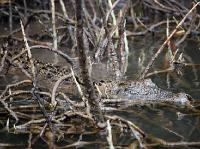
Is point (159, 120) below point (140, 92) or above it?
below

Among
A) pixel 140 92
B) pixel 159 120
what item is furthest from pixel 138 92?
pixel 159 120

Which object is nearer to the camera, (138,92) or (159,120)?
(159,120)

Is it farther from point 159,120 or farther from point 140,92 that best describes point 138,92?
point 159,120

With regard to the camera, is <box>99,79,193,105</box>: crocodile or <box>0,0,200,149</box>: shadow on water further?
<box>99,79,193,105</box>: crocodile

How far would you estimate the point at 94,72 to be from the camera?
4242mm

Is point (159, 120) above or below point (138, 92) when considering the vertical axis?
below

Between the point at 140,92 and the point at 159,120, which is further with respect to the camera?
the point at 140,92

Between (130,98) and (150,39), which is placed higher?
(150,39)

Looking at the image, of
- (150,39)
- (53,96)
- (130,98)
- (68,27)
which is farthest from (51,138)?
(150,39)

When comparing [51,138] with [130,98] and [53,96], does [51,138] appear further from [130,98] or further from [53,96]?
[130,98]

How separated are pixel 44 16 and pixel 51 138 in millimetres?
3542

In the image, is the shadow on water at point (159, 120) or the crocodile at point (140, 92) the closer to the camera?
the shadow on water at point (159, 120)

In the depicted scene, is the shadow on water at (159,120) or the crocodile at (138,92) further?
the crocodile at (138,92)

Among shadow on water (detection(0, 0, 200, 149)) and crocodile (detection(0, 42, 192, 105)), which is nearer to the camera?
shadow on water (detection(0, 0, 200, 149))
